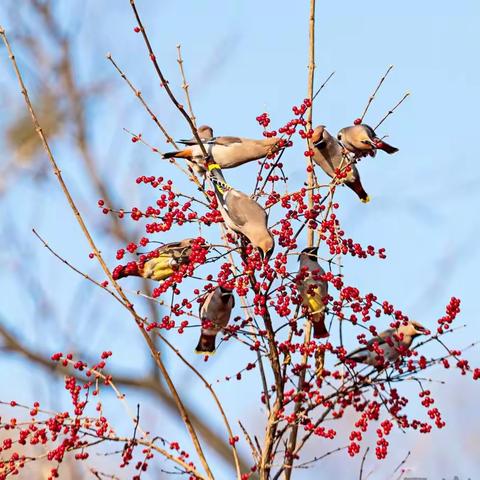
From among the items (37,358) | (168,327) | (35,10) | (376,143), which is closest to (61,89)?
(35,10)

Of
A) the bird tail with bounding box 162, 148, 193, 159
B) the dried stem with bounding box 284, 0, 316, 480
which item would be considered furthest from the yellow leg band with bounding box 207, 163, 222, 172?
the dried stem with bounding box 284, 0, 316, 480

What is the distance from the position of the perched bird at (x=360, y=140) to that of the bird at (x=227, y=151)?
1.54 ft

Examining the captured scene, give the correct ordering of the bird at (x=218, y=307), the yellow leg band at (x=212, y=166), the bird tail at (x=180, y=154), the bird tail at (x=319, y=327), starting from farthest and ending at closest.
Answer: the bird tail at (x=180, y=154) → the yellow leg band at (x=212, y=166) → the bird at (x=218, y=307) → the bird tail at (x=319, y=327)

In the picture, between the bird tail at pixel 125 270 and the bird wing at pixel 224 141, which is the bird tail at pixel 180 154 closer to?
the bird wing at pixel 224 141

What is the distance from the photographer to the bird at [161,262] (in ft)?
11.1

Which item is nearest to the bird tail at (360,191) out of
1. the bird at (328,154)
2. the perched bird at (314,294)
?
the bird at (328,154)

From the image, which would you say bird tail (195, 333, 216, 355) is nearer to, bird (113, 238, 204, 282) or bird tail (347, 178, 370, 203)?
bird (113, 238, 204, 282)

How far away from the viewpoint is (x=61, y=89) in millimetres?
7715

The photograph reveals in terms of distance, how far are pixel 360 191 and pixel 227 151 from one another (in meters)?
1.15

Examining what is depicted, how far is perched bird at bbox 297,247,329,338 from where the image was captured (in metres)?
3.12

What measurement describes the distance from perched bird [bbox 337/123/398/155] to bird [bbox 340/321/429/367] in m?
0.78

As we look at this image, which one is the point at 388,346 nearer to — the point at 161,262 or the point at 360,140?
the point at 161,262

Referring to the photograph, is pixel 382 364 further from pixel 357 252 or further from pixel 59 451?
pixel 59 451

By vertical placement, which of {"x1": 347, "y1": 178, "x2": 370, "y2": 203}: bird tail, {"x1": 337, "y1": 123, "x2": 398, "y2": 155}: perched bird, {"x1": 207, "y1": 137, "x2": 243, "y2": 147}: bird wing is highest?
{"x1": 347, "y1": 178, "x2": 370, "y2": 203}: bird tail
